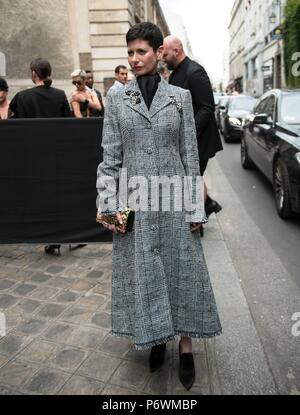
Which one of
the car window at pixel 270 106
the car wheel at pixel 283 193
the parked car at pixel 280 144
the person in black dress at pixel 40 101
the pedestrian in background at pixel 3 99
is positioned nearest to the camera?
the person in black dress at pixel 40 101

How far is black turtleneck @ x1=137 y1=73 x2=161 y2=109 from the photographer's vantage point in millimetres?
2271

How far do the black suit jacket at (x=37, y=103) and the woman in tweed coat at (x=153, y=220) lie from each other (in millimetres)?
2720

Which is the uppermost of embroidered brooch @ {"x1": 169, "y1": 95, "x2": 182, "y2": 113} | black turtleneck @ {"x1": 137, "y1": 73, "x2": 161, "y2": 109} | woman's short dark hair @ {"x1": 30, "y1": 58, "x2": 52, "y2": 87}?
woman's short dark hair @ {"x1": 30, "y1": 58, "x2": 52, "y2": 87}

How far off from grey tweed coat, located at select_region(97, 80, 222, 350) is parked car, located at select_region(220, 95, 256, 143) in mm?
11059

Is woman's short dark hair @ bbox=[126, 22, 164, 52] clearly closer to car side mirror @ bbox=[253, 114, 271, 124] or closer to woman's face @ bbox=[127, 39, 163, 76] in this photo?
woman's face @ bbox=[127, 39, 163, 76]

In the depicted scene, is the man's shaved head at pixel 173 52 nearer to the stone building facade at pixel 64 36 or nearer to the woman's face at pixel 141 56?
the woman's face at pixel 141 56

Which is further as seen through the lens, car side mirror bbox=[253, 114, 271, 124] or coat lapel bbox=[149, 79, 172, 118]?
car side mirror bbox=[253, 114, 271, 124]

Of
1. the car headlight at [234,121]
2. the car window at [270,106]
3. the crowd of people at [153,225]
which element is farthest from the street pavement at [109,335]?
the car headlight at [234,121]

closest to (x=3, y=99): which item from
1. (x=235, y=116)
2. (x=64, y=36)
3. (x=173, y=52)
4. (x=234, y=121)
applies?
(x=173, y=52)

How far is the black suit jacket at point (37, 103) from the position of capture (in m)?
4.71

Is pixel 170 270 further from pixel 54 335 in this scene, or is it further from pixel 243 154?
pixel 243 154

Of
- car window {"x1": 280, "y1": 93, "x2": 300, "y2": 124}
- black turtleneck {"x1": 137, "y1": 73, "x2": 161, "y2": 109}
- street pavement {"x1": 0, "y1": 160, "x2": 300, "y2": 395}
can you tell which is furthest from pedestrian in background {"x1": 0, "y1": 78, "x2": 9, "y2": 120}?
car window {"x1": 280, "y1": 93, "x2": 300, "y2": 124}

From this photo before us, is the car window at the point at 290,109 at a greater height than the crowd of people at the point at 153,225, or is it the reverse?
the car window at the point at 290,109

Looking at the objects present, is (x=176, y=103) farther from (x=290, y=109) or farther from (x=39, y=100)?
(x=290, y=109)
